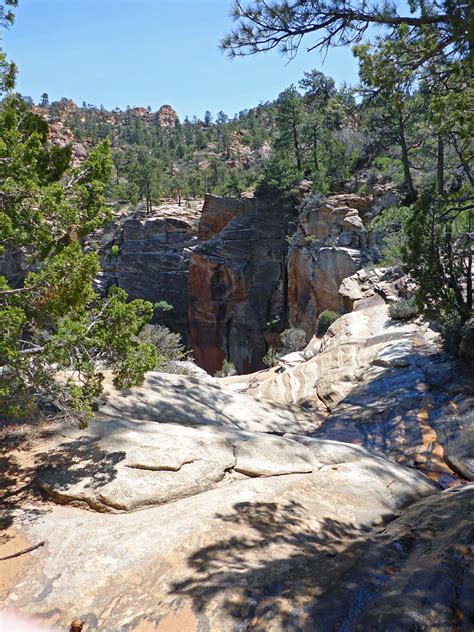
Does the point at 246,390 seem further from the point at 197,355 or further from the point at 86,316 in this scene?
the point at 197,355

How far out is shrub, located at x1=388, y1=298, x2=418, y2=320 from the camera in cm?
1225

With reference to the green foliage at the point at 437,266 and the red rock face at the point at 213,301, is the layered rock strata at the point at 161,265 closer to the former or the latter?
the red rock face at the point at 213,301

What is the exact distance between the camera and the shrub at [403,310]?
1225cm

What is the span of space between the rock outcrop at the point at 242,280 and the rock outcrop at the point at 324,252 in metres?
6.77

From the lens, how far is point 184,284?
3578 centimetres

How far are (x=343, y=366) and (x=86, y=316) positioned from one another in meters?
7.60

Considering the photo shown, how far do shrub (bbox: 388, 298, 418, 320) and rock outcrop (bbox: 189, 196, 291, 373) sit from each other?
18194mm

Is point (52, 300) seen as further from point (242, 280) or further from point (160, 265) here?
point (160, 265)

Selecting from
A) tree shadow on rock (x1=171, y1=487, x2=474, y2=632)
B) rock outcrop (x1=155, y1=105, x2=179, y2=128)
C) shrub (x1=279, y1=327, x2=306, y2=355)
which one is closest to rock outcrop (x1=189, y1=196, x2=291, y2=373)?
shrub (x1=279, y1=327, x2=306, y2=355)

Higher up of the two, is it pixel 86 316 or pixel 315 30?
pixel 315 30

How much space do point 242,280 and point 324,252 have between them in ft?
36.1

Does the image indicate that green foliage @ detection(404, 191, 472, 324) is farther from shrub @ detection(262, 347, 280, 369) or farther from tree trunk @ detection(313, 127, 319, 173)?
tree trunk @ detection(313, 127, 319, 173)

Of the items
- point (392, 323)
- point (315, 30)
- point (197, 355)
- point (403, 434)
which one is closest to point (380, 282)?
point (392, 323)

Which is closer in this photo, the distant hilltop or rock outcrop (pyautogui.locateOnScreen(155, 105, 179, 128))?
the distant hilltop
